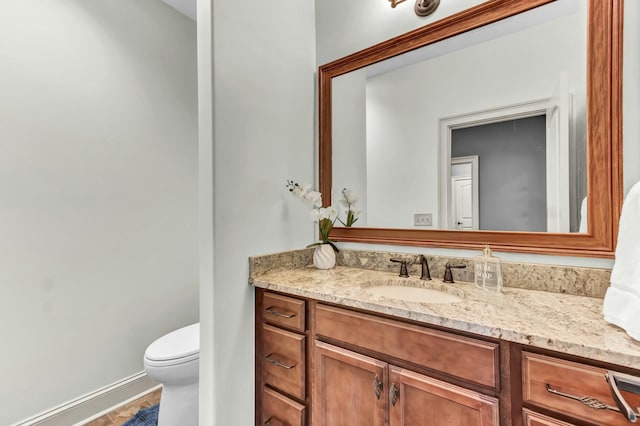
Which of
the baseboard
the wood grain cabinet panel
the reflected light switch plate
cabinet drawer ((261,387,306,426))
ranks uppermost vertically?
the reflected light switch plate

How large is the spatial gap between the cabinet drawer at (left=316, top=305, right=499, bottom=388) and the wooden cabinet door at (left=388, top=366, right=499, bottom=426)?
0.04 metres

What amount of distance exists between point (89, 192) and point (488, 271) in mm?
2208

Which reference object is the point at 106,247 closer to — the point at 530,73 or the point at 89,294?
the point at 89,294

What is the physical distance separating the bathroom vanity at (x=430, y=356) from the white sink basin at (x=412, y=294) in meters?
0.02

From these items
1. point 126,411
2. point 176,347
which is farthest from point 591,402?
point 126,411

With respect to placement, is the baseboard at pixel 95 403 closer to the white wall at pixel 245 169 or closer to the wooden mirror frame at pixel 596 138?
the white wall at pixel 245 169

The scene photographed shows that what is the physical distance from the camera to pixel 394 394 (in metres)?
0.90

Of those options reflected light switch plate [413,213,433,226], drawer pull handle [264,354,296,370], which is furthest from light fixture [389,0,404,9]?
drawer pull handle [264,354,296,370]

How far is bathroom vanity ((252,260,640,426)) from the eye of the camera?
25.5 inches

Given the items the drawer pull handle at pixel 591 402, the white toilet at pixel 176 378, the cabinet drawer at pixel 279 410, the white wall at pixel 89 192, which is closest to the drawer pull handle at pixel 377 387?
the cabinet drawer at pixel 279 410

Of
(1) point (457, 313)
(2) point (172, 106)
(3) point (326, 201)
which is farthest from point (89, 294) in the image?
(1) point (457, 313)

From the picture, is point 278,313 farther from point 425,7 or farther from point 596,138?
point 425,7

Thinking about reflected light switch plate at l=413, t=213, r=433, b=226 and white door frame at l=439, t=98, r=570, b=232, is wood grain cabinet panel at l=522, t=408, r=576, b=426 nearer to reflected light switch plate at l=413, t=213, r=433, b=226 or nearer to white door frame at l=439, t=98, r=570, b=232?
white door frame at l=439, t=98, r=570, b=232

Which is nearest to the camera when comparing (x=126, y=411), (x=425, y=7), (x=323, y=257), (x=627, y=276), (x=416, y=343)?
(x=627, y=276)
